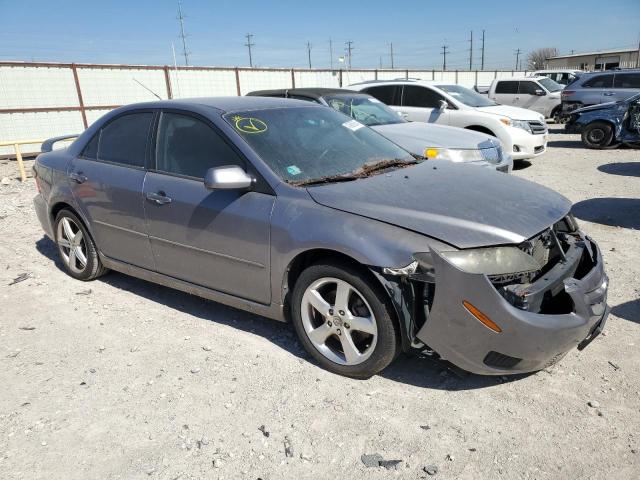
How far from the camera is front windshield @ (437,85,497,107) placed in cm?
1065

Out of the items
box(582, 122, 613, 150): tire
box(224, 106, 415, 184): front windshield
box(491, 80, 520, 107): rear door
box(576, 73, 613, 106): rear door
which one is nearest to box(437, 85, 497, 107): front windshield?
box(582, 122, 613, 150): tire

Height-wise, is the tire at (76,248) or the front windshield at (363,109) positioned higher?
the front windshield at (363,109)

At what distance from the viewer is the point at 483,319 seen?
8.45ft

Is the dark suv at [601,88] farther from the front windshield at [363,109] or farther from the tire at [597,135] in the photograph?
the front windshield at [363,109]

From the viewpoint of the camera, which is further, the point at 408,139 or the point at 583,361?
the point at 408,139

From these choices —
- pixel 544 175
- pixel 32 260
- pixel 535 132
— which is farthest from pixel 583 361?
pixel 535 132

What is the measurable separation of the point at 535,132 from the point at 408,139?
4344mm

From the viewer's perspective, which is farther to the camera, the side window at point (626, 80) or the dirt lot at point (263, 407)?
the side window at point (626, 80)

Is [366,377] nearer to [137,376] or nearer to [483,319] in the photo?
[483,319]

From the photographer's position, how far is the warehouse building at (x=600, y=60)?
48.8 meters

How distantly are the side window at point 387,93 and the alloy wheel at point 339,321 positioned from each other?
8.42m

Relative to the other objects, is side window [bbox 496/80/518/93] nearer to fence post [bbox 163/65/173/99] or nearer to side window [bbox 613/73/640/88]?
side window [bbox 613/73/640/88]

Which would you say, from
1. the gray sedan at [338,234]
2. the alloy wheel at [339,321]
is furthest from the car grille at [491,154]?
the alloy wheel at [339,321]

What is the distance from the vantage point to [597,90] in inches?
616
